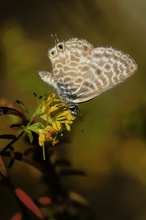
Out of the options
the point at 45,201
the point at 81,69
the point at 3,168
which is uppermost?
the point at 81,69

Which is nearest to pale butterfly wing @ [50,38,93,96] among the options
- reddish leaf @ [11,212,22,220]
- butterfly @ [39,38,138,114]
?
butterfly @ [39,38,138,114]

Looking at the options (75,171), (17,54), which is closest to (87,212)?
(75,171)

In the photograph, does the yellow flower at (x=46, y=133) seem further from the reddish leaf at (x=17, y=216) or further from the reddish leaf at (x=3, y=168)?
the reddish leaf at (x=17, y=216)

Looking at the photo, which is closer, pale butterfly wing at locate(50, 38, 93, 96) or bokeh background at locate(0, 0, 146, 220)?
pale butterfly wing at locate(50, 38, 93, 96)

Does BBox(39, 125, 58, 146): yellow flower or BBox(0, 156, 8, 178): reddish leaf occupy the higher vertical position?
BBox(39, 125, 58, 146): yellow flower

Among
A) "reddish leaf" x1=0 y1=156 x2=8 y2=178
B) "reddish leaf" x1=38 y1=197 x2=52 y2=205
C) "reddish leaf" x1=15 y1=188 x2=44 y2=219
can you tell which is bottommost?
"reddish leaf" x1=38 y1=197 x2=52 y2=205

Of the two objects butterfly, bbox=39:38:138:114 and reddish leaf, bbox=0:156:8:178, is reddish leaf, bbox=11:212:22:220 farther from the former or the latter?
butterfly, bbox=39:38:138:114

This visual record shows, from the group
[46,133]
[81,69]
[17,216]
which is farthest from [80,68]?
[17,216]

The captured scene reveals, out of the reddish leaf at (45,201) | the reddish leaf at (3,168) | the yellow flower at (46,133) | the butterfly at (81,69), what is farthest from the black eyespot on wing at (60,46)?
the reddish leaf at (45,201)

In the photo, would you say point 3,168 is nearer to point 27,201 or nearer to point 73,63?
point 27,201
